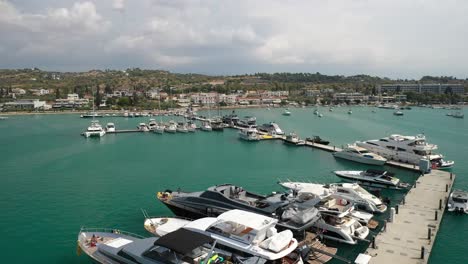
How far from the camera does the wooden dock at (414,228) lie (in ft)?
65.6

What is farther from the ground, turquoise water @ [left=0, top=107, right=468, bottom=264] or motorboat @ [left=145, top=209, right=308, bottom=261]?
motorboat @ [left=145, top=209, right=308, bottom=261]

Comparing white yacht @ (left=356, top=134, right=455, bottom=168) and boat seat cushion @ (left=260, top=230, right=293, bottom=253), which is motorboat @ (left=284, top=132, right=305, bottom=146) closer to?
white yacht @ (left=356, top=134, right=455, bottom=168)

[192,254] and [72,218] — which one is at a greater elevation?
[192,254]

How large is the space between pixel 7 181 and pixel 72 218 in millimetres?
A: 16319

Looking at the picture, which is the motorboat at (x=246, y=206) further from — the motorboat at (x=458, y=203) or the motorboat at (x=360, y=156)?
the motorboat at (x=360, y=156)

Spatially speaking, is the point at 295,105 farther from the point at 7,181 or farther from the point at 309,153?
the point at 7,181

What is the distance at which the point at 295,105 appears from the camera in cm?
17500

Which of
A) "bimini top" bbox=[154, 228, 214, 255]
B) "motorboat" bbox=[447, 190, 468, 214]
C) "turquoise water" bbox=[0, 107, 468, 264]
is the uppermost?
"bimini top" bbox=[154, 228, 214, 255]

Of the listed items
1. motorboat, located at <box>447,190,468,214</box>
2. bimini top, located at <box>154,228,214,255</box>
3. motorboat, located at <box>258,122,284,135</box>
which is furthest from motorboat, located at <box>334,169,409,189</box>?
motorboat, located at <box>258,122,284,135</box>

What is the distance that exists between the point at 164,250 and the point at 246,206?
7.78 meters

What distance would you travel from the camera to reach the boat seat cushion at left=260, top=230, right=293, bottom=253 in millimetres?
17922

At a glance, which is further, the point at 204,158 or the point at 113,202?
the point at 204,158

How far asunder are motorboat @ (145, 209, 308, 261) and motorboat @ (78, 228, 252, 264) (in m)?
0.60

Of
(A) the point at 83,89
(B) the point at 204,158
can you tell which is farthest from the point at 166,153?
(A) the point at 83,89
